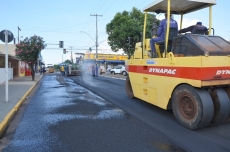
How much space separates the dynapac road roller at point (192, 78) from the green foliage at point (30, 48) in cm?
1582

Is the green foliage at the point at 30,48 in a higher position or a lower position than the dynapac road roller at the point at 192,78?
higher

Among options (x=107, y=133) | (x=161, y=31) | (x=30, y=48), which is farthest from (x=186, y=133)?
(x=30, y=48)

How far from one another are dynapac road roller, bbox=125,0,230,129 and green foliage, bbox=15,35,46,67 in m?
Result: 15.8

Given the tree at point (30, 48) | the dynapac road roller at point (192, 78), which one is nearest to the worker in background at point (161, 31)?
the dynapac road roller at point (192, 78)

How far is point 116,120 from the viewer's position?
242 inches

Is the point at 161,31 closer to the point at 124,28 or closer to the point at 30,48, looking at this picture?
the point at 30,48

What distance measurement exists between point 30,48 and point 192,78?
18082 mm

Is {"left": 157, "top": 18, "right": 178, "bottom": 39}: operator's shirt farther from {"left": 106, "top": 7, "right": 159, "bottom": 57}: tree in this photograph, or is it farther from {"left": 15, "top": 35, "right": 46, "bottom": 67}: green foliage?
{"left": 106, "top": 7, "right": 159, "bottom": 57}: tree

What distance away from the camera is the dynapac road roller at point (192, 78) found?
4859mm

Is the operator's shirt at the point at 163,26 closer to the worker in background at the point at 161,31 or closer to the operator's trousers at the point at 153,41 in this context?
the worker in background at the point at 161,31

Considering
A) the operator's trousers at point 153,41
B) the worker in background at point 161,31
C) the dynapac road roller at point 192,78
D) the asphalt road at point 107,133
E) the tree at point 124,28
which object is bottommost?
the asphalt road at point 107,133

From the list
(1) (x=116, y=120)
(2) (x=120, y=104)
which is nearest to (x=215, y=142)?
(1) (x=116, y=120)

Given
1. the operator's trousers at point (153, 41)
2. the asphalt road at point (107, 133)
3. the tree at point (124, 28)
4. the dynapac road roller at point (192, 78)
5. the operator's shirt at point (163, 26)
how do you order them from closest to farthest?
the asphalt road at point (107, 133) → the dynapac road roller at point (192, 78) → the operator's shirt at point (163, 26) → the operator's trousers at point (153, 41) → the tree at point (124, 28)

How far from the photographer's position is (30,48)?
798 inches
